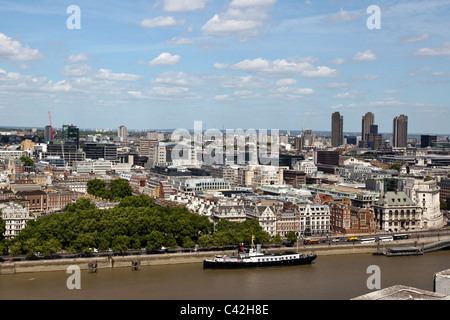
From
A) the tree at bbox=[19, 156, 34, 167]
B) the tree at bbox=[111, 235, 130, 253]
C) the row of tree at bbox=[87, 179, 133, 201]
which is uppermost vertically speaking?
the tree at bbox=[19, 156, 34, 167]

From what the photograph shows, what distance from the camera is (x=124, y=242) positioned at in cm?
2669

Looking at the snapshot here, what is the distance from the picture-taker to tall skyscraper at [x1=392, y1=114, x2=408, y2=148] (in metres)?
126

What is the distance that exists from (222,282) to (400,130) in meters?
111

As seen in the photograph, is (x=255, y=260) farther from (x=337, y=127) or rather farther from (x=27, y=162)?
(x=337, y=127)

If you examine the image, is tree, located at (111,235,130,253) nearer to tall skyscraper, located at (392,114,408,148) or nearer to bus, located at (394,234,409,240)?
bus, located at (394,234,409,240)

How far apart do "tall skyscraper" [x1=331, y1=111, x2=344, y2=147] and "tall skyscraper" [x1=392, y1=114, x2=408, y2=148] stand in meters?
11.7

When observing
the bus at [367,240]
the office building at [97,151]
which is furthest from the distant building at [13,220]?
the office building at [97,151]

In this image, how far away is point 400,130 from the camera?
126 metres

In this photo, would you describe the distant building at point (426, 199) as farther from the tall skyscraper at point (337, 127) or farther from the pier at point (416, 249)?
the tall skyscraper at point (337, 127)

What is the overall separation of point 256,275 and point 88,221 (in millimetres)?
8866

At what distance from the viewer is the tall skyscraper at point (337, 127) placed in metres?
128

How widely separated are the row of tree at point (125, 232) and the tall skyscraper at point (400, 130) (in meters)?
102
